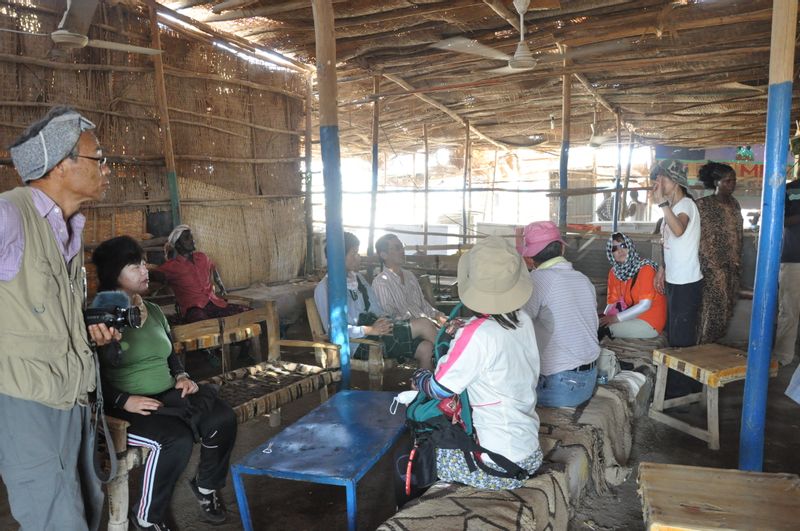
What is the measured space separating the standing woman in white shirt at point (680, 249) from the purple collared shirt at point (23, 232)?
333 centimetres

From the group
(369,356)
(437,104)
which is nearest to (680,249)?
(369,356)

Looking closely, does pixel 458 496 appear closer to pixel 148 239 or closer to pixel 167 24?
pixel 148 239

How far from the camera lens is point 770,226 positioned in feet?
8.50

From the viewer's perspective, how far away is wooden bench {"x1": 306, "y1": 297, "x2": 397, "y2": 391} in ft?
13.0

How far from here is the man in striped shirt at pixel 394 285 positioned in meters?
4.61

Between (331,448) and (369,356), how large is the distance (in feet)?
5.25

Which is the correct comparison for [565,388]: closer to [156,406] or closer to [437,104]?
[156,406]

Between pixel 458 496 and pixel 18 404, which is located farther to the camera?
pixel 458 496

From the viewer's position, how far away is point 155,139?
20.1 feet

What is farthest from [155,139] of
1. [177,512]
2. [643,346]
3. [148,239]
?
[643,346]

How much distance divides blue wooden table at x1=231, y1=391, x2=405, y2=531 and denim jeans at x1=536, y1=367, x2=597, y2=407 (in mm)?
846

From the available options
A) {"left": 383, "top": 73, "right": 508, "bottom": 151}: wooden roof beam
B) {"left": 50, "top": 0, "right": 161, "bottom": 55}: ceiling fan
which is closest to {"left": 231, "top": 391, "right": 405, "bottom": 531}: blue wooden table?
{"left": 50, "top": 0, "right": 161, "bottom": 55}: ceiling fan

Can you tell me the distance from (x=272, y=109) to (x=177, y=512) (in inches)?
227

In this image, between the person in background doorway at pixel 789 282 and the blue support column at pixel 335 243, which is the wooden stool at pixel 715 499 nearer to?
the blue support column at pixel 335 243
